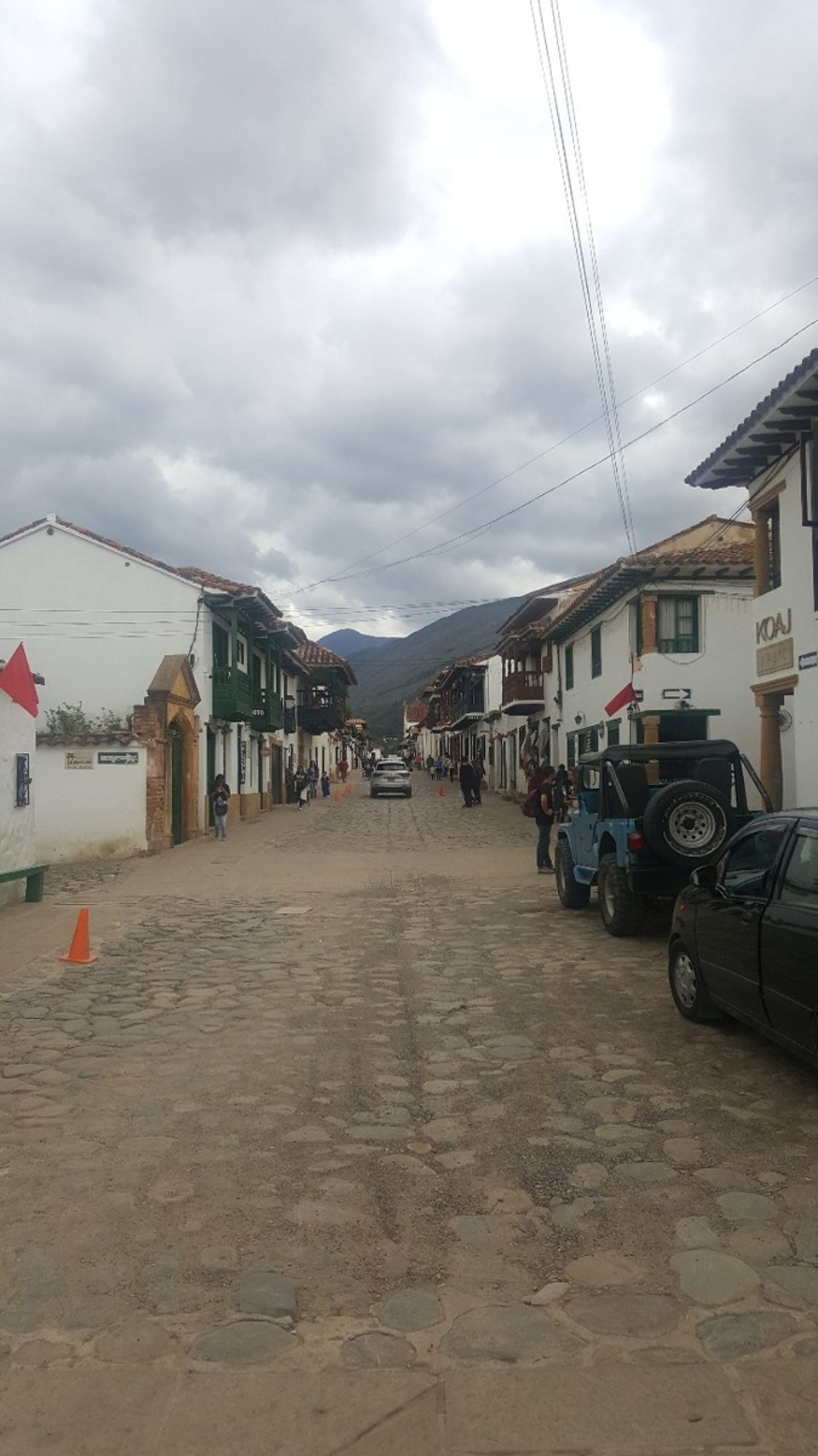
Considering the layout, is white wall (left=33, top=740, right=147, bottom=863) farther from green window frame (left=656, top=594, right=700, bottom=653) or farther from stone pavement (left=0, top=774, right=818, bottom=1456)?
stone pavement (left=0, top=774, right=818, bottom=1456)

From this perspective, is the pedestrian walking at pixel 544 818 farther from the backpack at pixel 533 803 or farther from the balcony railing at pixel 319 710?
the balcony railing at pixel 319 710

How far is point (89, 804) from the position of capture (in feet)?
70.0

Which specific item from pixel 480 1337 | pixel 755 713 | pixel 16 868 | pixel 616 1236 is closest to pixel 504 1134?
pixel 616 1236

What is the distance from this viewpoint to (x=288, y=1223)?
13.7ft

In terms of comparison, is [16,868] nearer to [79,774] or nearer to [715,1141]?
[79,774]

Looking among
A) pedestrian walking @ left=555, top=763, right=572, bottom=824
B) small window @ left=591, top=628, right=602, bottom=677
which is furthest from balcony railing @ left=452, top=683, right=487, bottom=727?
pedestrian walking @ left=555, top=763, right=572, bottom=824

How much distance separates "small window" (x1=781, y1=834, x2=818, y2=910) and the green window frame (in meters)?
20.2

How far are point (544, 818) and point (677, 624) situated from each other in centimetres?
1022

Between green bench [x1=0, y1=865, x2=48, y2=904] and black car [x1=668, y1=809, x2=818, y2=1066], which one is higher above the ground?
black car [x1=668, y1=809, x2=818, y2=1066]

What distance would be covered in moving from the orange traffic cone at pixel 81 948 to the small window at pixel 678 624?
1815cm

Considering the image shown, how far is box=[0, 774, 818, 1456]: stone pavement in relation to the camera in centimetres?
299

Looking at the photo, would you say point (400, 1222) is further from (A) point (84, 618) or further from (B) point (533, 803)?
(A) point (84, 618)

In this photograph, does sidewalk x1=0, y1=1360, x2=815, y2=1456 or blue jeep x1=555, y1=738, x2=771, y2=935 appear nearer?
sidewalk x1=0, y1=1360, x2=815, y2=1456

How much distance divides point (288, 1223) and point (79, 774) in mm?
18271
